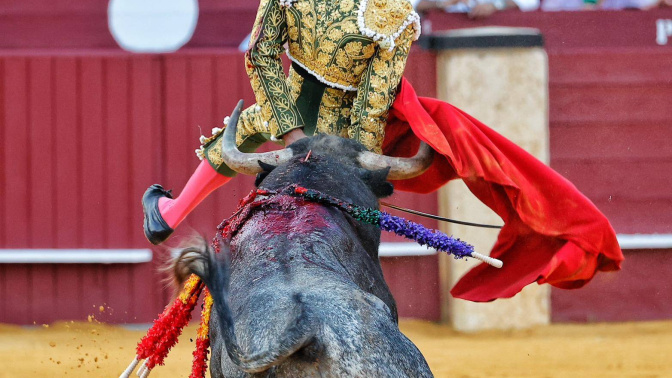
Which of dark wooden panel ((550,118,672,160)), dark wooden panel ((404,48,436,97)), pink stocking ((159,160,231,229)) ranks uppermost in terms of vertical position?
pink stocking ((159,160,231,229))

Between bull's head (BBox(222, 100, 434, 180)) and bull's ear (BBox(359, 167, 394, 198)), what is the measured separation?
3 centimetres

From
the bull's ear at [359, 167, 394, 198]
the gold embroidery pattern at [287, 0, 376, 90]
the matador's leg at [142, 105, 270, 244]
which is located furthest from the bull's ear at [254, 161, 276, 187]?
the matador's leg at [142, 105, 270, 244]

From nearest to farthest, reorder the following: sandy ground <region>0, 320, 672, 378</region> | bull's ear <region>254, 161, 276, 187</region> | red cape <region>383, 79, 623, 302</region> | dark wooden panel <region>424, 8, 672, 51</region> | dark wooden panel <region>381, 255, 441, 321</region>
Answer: bull's ear <region>254, 161, 276, 187</region> → red cape <region>383, 79, 623, 302</region> → sandy ground <region>0, 320, 672, 378</region> → dark wooden panel <region>381, 255, 441, 321</region> → dark wooden panel <region>424, 8, 672, 51</region>

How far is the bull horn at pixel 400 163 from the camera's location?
2.55 m

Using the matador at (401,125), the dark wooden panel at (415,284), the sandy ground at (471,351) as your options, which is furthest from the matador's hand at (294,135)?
the dark wooden panel at (415,284)

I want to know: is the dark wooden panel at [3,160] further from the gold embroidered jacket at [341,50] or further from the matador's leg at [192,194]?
the gold embroidered jacket at [341,50]

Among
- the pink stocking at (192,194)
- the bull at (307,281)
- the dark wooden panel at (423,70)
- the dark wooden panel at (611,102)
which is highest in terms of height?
the bull at (307,281)

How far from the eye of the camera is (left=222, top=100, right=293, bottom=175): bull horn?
2.50m

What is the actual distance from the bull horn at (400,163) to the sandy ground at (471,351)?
74.7 inches

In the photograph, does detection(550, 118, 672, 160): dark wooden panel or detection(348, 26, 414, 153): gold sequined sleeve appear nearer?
detection(348, 26, 414, 153): gold sequined sleeve

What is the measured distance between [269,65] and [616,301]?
4.07 metres

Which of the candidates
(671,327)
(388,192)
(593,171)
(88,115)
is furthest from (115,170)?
(388,192)

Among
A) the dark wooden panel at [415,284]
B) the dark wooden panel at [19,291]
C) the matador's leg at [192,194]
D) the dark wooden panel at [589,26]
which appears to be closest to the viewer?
the matador's leg at [192,194]

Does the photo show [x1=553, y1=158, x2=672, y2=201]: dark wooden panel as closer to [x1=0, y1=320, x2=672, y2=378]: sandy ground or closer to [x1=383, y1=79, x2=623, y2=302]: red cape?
[x1=0, y1=320, x2=672, y2=378]: sandy ground
